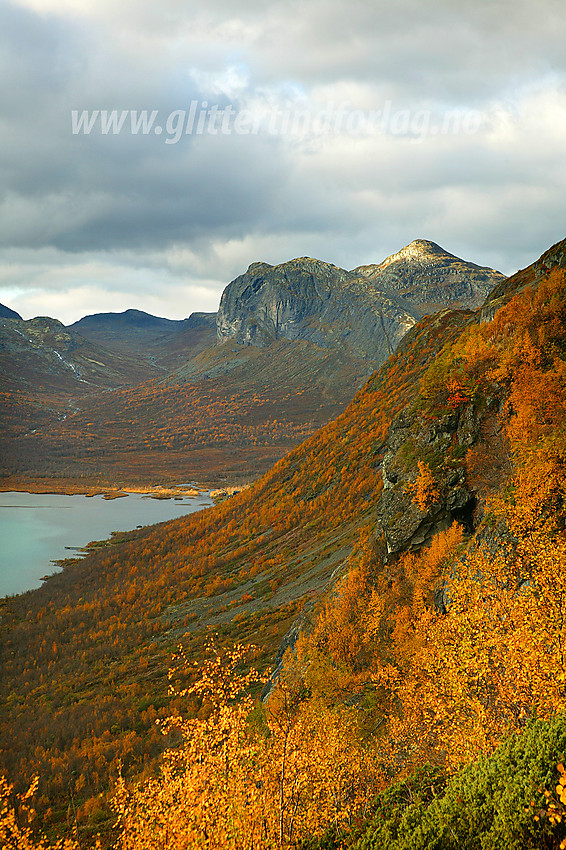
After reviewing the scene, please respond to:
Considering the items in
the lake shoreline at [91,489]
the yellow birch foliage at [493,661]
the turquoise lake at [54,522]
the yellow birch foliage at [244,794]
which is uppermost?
the yellow birch foliage at [493,661]

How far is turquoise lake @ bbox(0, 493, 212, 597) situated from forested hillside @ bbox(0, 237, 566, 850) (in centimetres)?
2297

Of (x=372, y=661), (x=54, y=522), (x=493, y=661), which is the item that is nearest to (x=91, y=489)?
(x=54, y=522)

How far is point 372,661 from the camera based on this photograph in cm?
2762

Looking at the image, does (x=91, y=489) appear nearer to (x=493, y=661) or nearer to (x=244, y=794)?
(x=244, y=794)

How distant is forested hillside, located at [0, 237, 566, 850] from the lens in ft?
42.8

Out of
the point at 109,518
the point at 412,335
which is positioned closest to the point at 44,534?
the point at 109,518

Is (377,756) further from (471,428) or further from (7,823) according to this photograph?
(471,428)

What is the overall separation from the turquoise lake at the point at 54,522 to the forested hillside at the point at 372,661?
23.0m

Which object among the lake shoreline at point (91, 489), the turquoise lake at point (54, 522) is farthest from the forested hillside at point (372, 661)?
the lake shoreline at point (91, 489)

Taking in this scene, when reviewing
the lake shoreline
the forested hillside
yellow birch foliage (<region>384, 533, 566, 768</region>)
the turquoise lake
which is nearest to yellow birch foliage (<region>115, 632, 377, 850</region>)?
the forested hillside

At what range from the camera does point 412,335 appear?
8100cm

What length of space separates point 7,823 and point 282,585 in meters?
42.4

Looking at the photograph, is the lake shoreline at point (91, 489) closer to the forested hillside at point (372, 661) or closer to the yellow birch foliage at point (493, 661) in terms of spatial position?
the forested hillside at point (372, 661)

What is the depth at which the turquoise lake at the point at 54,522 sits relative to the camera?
92.2 meters
